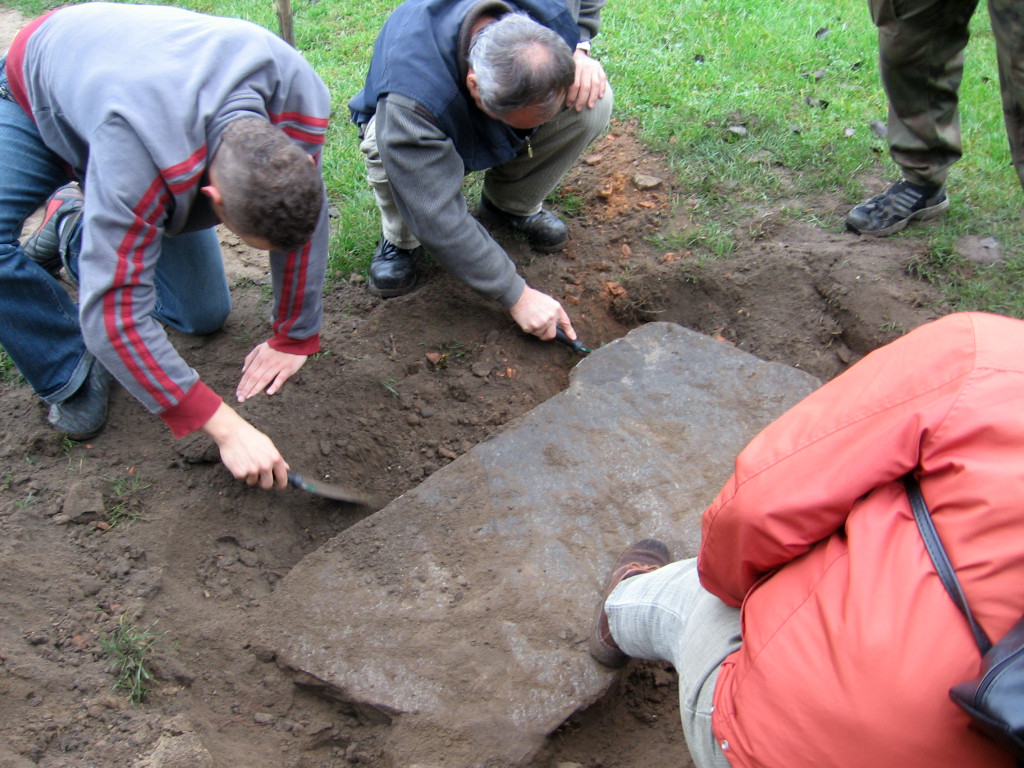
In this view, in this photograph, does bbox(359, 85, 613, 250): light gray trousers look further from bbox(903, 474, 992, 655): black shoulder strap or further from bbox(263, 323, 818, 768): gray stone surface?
bbox(903, 474, 992, 655): black shoulder strap

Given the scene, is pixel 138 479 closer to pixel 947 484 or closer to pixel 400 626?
pixel 400 626

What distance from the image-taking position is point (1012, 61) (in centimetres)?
246

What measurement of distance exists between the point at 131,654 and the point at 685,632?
57.4 inches

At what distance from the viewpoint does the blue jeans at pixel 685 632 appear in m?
1.36

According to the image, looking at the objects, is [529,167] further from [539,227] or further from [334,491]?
[334,491]

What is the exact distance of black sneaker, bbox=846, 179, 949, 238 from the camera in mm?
3117

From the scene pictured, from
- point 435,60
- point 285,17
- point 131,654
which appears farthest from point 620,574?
point 285,17

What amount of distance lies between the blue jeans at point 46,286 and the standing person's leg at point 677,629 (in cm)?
180

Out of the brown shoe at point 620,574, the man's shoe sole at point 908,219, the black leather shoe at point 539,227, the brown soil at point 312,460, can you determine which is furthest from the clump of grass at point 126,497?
the man's shoe sole at point 908,219

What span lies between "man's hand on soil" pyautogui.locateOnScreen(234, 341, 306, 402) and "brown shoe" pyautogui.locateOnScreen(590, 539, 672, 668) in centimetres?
125

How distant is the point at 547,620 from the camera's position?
2002mm

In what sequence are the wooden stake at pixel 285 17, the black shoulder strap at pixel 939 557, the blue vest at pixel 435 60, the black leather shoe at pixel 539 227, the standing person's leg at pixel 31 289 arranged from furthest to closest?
the wooden stake at pixel 285 17
the black leather shoe at pixel 539 227
the blue vest at pixel 435 60
the standing person's leg at pixel 31 289
the black shoulder strap at pixel 939 557

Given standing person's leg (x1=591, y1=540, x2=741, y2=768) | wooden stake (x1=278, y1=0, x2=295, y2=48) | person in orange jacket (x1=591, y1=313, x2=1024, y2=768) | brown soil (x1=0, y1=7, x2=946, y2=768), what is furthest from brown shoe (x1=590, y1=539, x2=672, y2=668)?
wooden stake (x1=278, y1=0, x2=295, y2=48)

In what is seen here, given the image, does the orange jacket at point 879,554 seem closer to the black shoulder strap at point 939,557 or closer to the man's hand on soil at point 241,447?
the black shoulder strap at point 939,557
